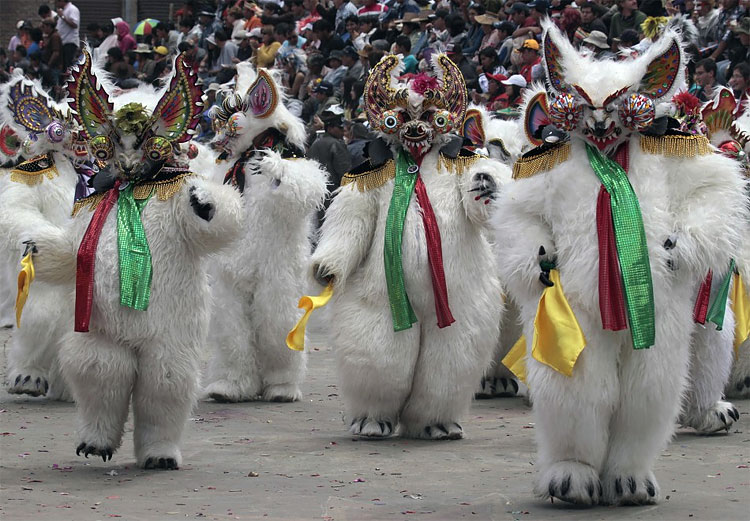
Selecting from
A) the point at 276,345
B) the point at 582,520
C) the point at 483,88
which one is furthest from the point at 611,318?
the point at 483,88

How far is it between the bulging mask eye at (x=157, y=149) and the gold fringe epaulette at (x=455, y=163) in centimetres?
179

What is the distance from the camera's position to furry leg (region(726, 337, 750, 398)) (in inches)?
346

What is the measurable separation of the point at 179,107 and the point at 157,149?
272mm

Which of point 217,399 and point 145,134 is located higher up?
point 145,134

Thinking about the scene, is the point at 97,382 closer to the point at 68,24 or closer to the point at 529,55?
the point at 529,55

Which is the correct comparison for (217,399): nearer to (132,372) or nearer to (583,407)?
(132,372)

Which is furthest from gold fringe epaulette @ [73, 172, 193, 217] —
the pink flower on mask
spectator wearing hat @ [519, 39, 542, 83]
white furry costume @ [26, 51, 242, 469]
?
spectator wearing hat @ [519, 39, 542, 83]

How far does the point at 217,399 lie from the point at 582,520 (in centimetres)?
430

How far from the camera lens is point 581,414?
5414 mm

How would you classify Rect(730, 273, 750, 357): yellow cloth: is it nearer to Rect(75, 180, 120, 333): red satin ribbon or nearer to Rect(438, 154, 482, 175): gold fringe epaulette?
Rect(438, 154, 482, 175): gold fringe epaulette

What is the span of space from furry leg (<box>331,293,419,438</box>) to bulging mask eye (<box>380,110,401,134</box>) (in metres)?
1.03

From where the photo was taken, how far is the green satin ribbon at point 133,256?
640 cm

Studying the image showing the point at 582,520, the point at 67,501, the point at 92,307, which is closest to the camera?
the point at 582,520

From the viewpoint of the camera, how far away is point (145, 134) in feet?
22.2
